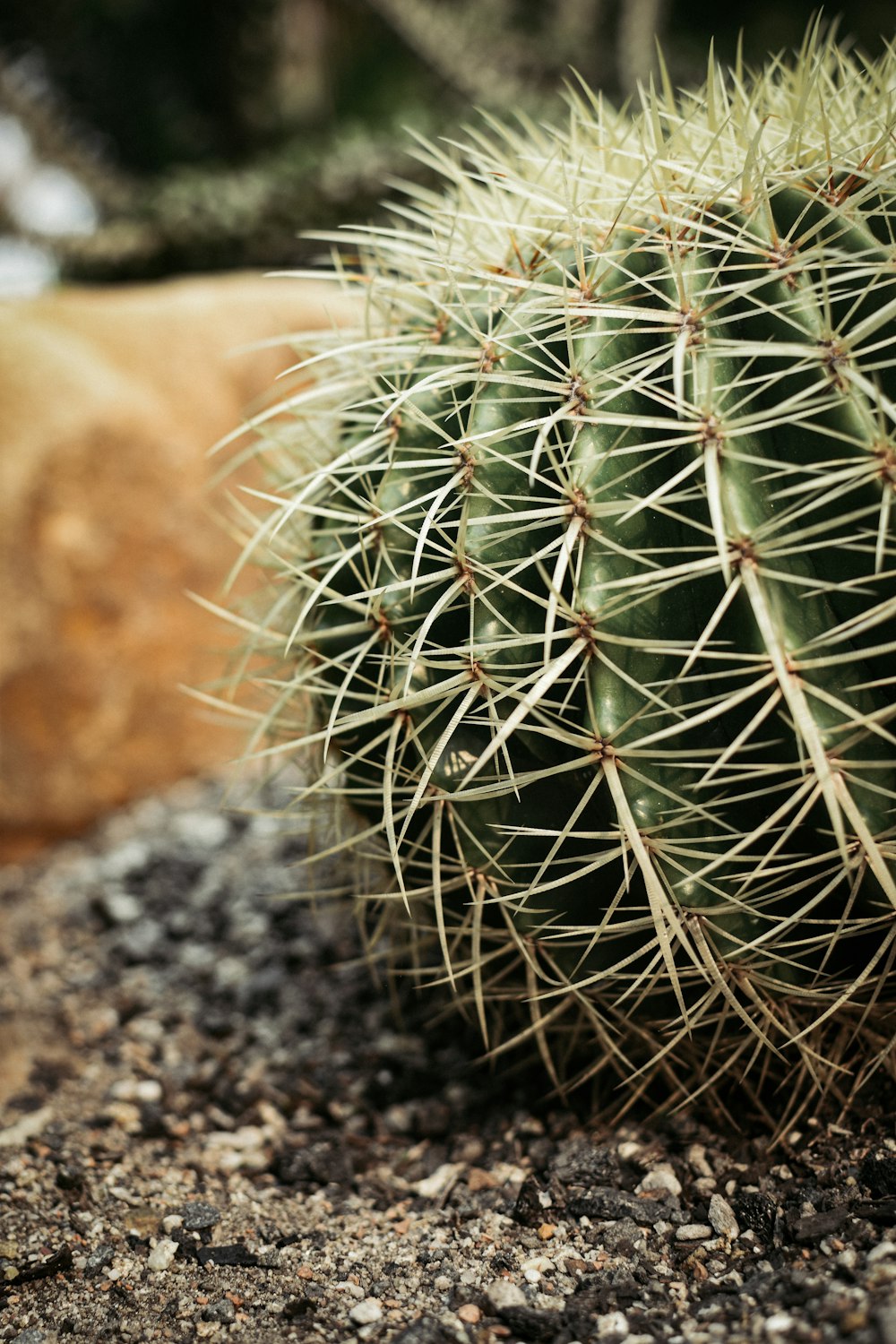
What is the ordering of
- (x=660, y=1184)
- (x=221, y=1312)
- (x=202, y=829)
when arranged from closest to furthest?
A: (x=221, y=1312) < (x=660, y=1184) < (x=202, y=829)

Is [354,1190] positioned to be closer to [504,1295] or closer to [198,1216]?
[198,1216]

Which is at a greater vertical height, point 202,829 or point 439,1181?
point 202,829

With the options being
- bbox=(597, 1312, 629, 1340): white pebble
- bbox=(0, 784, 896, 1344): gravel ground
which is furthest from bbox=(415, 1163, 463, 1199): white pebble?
bbox=(597, 1312, 629, 1340): white pebble

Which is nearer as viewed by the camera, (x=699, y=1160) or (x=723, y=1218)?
(x=723, y=1218)

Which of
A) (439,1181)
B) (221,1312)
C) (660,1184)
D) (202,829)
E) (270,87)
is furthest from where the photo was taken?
(270,87)

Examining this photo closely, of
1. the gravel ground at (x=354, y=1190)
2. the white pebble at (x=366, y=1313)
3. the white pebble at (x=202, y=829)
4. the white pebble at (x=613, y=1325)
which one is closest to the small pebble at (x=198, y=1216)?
the gravel ground at (x=354, y=1190)

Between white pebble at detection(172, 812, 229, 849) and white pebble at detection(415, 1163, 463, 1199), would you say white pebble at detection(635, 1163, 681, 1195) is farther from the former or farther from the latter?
white pebble at detection(172, 812, 229, 849)

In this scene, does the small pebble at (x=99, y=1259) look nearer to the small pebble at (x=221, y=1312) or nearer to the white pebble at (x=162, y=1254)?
the white pebble at (x=162, y=1254)

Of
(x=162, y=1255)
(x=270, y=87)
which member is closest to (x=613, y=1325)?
(x=162, y=1255)
